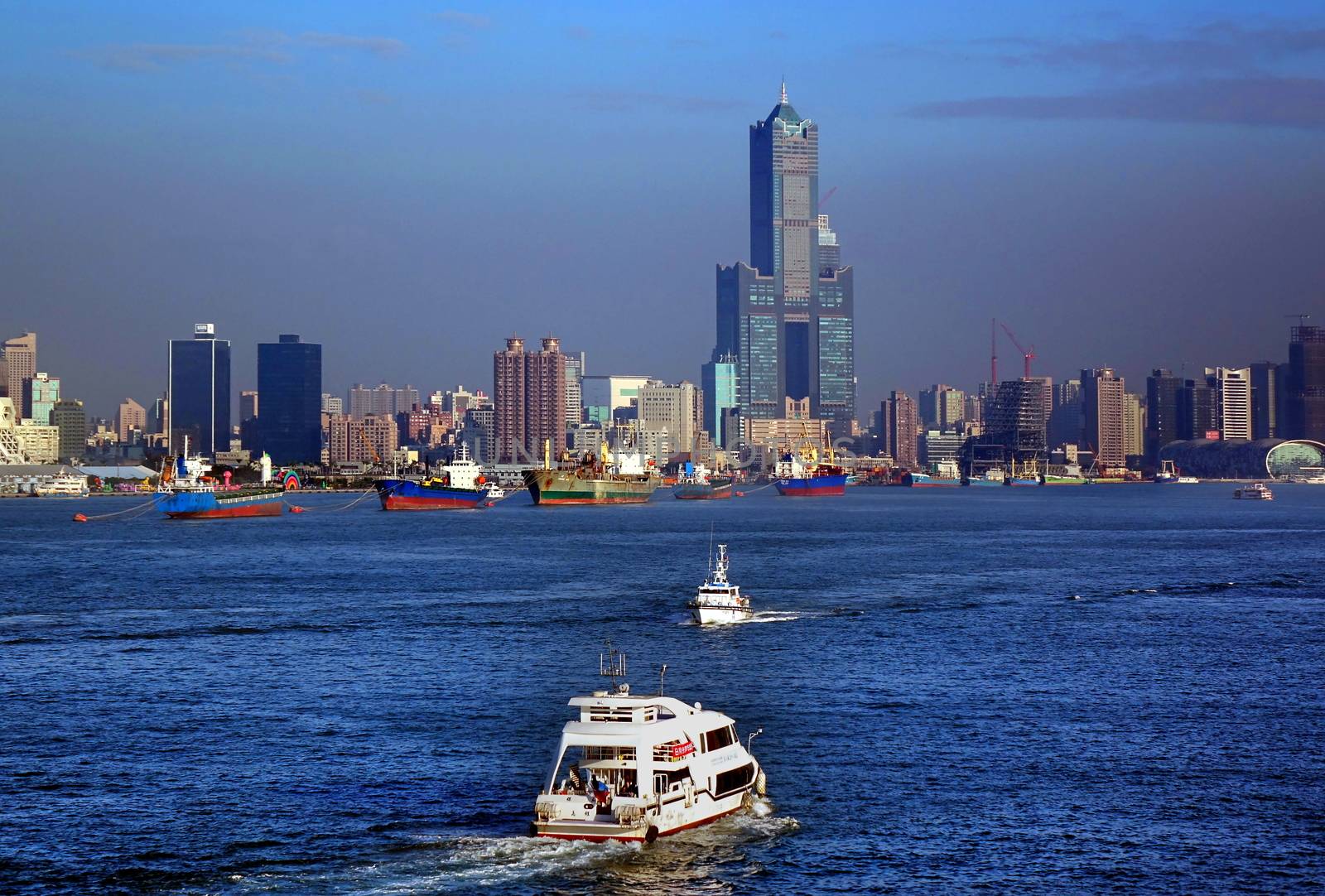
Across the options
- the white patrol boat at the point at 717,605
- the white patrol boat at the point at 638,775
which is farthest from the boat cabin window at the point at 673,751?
the white patrol boat at the point at 717,605

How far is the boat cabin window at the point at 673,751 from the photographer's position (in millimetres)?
36281

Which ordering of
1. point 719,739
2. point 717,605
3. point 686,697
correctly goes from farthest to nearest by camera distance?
point 717,605, point 686,697, point 719,739

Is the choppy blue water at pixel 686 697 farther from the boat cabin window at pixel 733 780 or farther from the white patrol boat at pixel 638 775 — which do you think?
the boat cabin window at pixel 733 780

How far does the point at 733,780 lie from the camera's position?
38562 millimetres

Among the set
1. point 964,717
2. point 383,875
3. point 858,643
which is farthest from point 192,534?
point 383,875

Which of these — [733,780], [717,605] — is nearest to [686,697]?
[733,780]

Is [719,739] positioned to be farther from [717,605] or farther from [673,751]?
[717,605]

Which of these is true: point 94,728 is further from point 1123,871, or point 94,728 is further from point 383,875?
point 1123,871

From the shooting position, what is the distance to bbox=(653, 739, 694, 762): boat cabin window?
36281mm

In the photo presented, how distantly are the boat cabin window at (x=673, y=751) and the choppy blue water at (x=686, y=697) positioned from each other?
192 centimetres

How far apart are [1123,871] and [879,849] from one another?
557 cm

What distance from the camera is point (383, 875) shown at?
3328 cm

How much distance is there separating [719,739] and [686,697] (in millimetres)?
15143

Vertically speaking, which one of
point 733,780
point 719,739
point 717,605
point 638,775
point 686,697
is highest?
point 719,739
